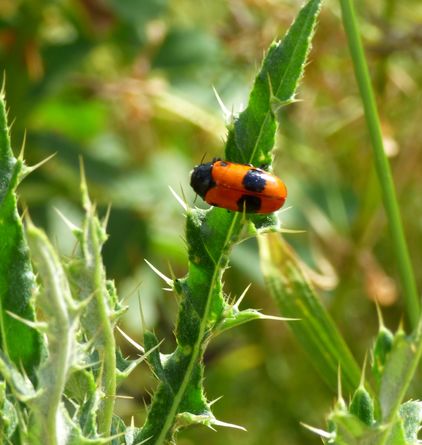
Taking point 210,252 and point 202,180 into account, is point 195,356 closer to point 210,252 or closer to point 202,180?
point 210,252

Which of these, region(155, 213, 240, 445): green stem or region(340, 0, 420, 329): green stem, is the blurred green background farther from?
region(155, 213, 240, 445): green stem

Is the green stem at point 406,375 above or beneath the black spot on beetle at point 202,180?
above

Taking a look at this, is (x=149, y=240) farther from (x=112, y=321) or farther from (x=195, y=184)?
(x=112, y=321)

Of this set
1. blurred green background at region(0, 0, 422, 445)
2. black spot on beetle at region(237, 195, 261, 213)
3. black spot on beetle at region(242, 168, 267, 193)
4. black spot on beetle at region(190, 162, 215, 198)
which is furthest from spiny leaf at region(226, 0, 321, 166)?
blurred green background at region(0, 0, 422, 445)

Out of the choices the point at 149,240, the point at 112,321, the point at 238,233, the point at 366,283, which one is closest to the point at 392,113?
the point at 366,283

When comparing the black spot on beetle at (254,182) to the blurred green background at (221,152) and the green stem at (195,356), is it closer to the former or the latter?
the green stem at (195,356)

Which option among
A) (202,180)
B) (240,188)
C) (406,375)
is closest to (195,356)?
(406,375)

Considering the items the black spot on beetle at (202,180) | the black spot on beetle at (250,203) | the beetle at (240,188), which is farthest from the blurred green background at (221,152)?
the black spot on beetle at (250,203)
